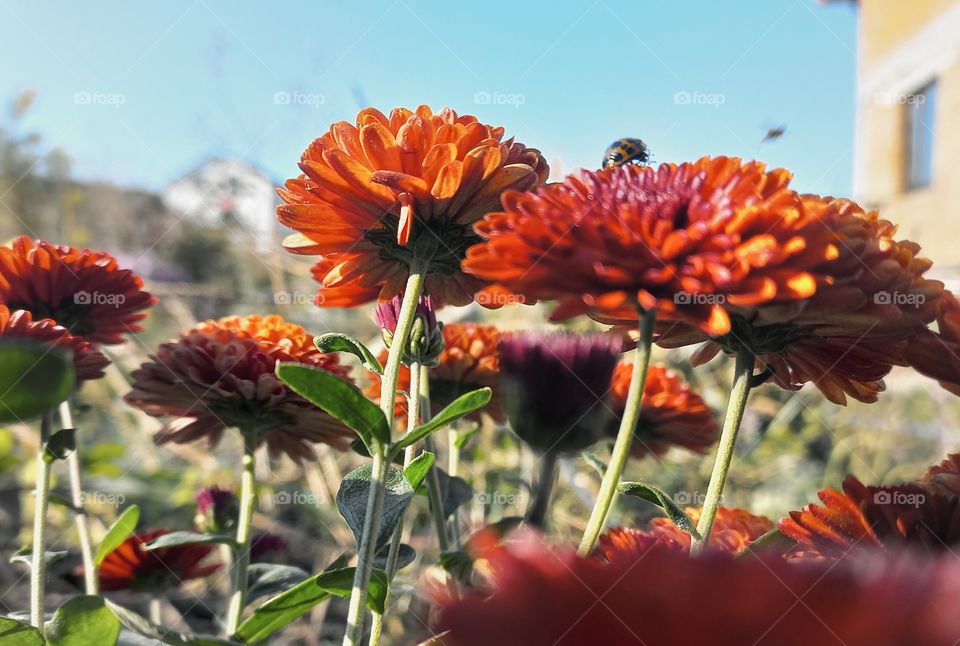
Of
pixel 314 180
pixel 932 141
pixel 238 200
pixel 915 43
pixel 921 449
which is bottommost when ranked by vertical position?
pixel 921 449

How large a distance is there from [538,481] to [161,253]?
13.5 feet

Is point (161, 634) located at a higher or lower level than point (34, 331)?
lower

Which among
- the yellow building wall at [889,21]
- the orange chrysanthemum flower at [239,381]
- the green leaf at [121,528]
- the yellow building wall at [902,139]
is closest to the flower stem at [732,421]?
the orange chrysanthemum flower at [239,381]

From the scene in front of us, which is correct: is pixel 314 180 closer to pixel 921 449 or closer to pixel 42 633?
pixel 42 633

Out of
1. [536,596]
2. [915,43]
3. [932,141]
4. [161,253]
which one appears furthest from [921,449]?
[915,43]

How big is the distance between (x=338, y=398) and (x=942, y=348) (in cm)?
27

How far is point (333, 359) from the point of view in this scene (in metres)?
0.56

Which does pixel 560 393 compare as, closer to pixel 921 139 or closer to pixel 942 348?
pixel 942 348

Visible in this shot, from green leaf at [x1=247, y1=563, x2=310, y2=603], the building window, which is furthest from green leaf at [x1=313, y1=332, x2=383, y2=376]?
the building window

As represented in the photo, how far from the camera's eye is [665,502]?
1.19ft

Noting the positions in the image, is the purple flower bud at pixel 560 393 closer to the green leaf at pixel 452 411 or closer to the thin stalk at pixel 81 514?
the green leaf at pixel 452 411

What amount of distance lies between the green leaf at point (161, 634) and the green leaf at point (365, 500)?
0.36 feet

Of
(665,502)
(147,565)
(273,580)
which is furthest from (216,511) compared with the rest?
(665,502)

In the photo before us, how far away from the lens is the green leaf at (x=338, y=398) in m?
0.33
